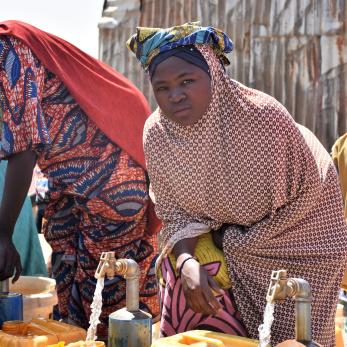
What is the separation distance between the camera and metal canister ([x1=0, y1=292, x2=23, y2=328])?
9.23ft

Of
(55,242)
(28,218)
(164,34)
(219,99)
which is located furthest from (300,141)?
(28,218)

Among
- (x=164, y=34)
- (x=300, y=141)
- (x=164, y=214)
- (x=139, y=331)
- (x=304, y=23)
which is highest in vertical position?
(x=304, y=23)

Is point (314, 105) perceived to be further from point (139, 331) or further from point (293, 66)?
point (139, 331)

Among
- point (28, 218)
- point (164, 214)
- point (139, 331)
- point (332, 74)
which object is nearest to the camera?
point (139, 331)

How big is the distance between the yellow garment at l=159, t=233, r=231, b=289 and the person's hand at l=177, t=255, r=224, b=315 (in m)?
0.12

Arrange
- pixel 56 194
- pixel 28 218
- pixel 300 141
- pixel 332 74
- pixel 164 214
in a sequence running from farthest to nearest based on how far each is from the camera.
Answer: pixel 332 74, pixel 28 218, pixel 56 194, pixel 164 214, pixel 300 141

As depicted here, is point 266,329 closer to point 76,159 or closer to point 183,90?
point 183,90

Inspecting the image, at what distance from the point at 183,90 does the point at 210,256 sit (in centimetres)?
62

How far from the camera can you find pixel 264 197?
285 centimetres

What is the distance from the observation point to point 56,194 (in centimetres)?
363

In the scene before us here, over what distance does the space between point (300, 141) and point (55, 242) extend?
145 centimetres

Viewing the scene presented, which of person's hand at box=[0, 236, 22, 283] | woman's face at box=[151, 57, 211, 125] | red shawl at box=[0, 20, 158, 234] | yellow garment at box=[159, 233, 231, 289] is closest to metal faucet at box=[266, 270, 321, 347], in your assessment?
yellow garment at box=[159, 233, 231, 289]

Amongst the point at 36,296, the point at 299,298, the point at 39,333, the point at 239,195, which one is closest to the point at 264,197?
the point at 239,195

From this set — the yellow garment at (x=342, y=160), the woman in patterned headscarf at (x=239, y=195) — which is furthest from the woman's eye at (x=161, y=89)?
the yellow garment at (x=342, y=160)
